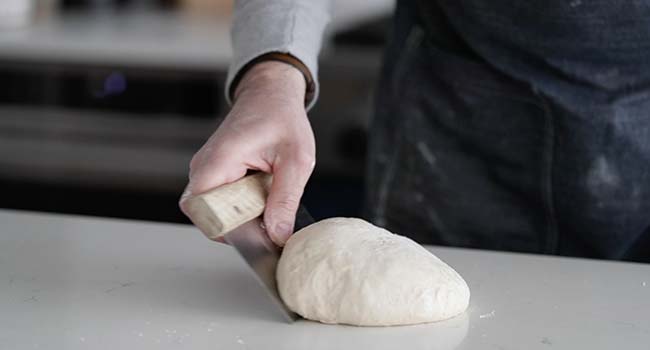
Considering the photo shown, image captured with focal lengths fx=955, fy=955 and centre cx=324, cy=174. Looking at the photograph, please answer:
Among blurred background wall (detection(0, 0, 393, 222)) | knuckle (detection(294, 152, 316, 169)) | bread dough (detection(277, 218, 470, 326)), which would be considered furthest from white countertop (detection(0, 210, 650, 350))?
blurred background wall (detection(0, 0, 393, 222))

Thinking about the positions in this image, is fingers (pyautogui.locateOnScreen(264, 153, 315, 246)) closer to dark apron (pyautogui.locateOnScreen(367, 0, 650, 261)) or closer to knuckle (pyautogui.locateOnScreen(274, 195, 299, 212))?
knuckle (pyautogui.locateOnScreen(274, 195, 299, 212))

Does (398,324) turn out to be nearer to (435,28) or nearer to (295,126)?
(295,126)

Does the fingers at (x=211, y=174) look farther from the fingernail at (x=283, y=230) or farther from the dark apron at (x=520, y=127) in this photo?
the dark apron at (x=520, y=127)

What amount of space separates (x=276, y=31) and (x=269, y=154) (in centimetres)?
18

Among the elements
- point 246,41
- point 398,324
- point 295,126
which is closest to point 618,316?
point 398,324

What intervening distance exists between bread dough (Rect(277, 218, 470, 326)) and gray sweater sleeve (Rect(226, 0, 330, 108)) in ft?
0.68

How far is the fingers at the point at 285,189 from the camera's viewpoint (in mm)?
833

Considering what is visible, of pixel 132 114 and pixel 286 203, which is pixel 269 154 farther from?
pixel 132 114

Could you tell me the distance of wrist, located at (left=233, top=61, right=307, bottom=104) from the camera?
0.91 meters

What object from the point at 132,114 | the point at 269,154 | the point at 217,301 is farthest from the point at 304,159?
the point at 132,114

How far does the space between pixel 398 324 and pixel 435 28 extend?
1.77ft

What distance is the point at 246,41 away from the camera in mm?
990

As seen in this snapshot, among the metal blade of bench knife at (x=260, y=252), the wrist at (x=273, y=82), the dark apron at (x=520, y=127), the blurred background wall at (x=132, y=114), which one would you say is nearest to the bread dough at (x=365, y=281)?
the metal blade of bench knife at (x=260, y=252)

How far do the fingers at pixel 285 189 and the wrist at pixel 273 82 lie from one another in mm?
78
